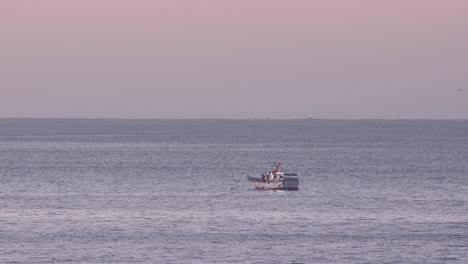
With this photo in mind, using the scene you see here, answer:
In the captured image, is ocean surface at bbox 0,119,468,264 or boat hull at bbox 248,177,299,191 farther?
boat hull at bbox 248,177,299,191

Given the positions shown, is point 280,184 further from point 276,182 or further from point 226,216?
point 226,216

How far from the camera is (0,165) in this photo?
136 m

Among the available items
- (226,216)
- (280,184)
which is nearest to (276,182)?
(280,184)

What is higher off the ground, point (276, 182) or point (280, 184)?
point (276, 182)

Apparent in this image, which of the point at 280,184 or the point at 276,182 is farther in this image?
the point at 276,182

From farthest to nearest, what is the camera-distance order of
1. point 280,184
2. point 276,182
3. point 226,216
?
point 276,182
point 280,184
point 226,216

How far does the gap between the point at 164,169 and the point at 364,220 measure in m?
62.3

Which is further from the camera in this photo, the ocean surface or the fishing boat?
the fishing boat

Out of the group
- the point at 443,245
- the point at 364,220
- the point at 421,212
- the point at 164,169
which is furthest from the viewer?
the point at 164,169

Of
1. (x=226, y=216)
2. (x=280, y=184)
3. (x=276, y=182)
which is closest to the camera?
(x=226, y=216)

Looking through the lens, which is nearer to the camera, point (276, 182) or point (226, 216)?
point (226, 216)

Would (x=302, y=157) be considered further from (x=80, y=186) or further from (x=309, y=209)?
(x=309, y=209)

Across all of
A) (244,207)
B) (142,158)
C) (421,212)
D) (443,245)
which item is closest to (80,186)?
(244,207)

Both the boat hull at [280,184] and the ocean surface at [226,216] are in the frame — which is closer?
the ocean surface at [226,216]
